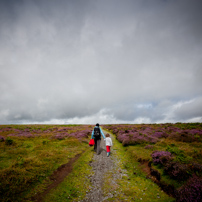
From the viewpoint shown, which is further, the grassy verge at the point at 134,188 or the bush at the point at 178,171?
the bush at the point at 178,171

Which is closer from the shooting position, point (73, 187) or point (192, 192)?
point (192, 192)

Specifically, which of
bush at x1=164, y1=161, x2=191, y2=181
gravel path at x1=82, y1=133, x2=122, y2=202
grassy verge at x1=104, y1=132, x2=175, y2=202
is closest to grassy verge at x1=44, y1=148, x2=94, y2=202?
gravel path at x1=82, y1=133, x2=122, y2=202

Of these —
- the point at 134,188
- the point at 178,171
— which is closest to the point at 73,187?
the point at 134,188

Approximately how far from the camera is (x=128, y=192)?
7.21 metres

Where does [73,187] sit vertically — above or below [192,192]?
below

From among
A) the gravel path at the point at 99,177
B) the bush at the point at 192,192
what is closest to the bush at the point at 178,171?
the bush at the point at 192,192

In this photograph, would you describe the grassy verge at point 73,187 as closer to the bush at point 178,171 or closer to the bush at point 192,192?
the bush at point 192,192

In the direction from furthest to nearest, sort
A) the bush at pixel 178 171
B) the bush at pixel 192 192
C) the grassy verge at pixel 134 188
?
the bush at pixel 178 171 < the grassy verge at pixel 134 188 < the bush at pixel 192 192

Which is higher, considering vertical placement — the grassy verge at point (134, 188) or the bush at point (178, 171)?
the bush at point (178, 171)

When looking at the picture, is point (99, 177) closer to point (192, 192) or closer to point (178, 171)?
point (178, 171)

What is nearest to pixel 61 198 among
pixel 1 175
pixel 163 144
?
pixel 1 175

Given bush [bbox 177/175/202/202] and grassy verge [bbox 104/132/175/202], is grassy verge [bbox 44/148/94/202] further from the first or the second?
bush [bbox 177/175/202/202]

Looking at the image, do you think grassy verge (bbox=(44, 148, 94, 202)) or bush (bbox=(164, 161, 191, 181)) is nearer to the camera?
grassy verge (bbox=(44, 148, 94, 202))

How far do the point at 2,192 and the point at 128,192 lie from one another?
25.8ft
